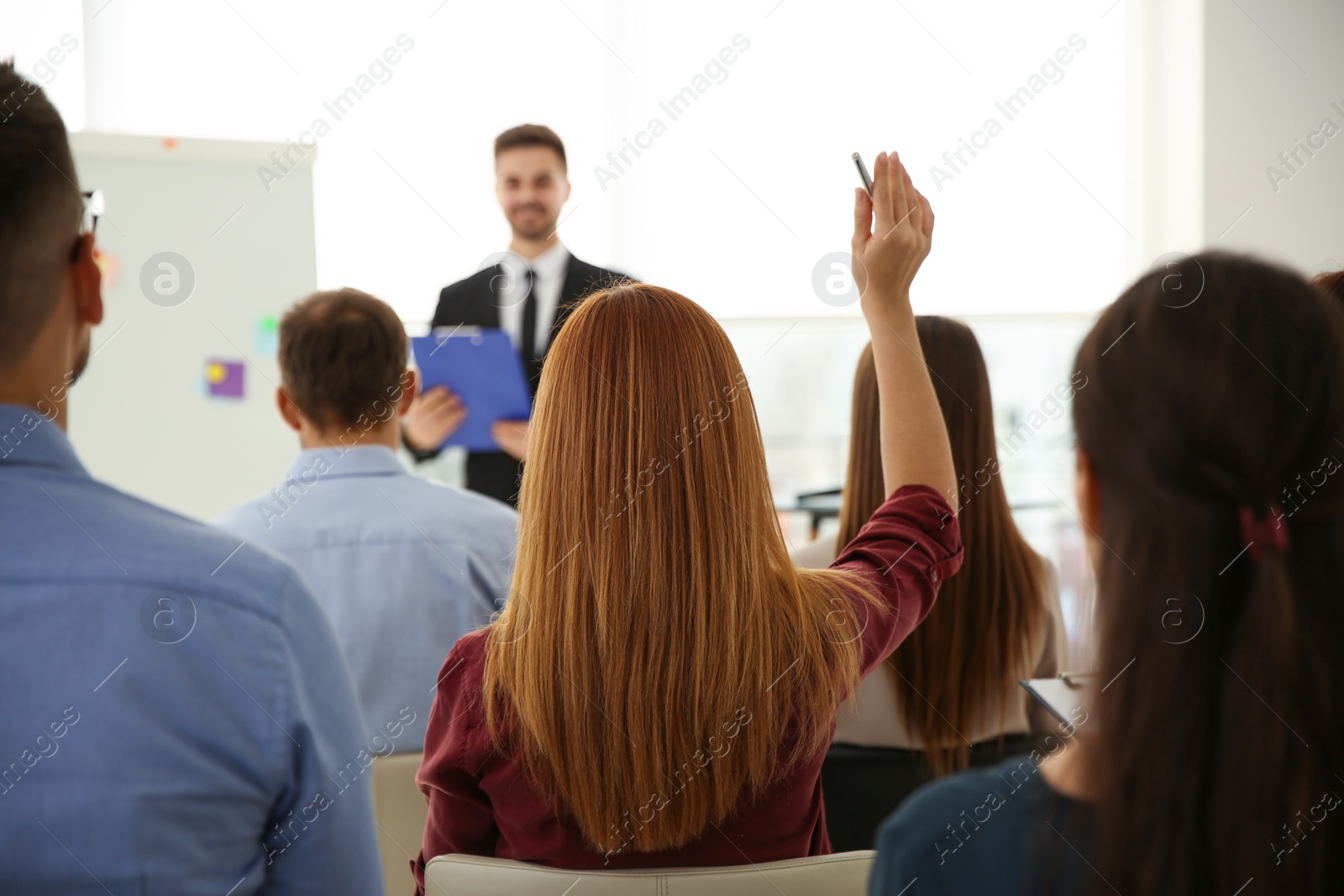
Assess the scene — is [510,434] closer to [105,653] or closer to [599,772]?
[599,772]

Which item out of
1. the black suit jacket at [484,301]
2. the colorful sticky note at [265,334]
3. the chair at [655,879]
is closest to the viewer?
the chair at [655,879]

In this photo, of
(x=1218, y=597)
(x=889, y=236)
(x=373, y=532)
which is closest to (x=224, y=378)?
(x=373, y=532)

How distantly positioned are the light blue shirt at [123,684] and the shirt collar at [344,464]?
1258 mm

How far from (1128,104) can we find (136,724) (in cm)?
519

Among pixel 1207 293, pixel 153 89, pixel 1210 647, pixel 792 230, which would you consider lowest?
pixel 1210 647

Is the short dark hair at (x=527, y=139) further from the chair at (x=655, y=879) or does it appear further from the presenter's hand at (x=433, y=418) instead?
the chair at (x=655, y=879)

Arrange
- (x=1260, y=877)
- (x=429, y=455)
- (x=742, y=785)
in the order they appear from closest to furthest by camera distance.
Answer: (x=1260, y=877) → (x=742, y=785) → (x=429, y=455)

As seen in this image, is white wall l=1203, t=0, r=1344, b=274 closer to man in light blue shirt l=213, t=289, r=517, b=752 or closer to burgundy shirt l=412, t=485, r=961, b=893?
man in light blue shirt l=213, t=289, r=517, b=752

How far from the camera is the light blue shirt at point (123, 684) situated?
2.04 feet

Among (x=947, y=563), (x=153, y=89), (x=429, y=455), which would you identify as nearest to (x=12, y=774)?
(x=947, y=563)

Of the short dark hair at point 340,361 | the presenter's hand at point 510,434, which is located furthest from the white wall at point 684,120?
the short dark hair at point 340,361

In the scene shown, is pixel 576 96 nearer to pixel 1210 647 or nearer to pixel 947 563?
pixel 947 563

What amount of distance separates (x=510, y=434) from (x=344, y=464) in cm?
87

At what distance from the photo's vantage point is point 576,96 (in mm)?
4332
